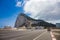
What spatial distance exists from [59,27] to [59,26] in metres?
0.86

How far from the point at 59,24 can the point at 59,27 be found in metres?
2.99

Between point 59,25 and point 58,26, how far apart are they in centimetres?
116

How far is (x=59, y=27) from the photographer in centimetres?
8006

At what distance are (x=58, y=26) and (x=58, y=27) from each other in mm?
856

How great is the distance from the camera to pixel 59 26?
7938 cm

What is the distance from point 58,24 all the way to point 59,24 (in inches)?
19.0

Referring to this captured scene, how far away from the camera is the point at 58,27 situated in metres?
80.2

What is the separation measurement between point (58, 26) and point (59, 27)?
3.07 ft

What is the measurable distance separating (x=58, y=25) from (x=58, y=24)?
0.95 metres

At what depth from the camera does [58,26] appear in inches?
3130

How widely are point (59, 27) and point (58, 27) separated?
47 centimetres

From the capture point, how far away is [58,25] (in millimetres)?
78562

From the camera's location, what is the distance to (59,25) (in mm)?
78500

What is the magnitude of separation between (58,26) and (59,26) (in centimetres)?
46
